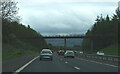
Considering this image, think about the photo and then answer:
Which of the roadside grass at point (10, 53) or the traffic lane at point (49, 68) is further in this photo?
the roadside grass at point (10, 53)

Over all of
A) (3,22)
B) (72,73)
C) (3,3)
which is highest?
(3,3)

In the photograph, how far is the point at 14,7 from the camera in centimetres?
5272

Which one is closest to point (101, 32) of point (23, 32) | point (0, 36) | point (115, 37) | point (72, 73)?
point (115, 37)

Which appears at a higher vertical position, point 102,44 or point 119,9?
point 119,9

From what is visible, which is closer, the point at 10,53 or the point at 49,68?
the point at 49,68

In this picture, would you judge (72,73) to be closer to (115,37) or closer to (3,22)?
(3,22)

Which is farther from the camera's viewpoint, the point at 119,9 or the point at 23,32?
the point at 23,32

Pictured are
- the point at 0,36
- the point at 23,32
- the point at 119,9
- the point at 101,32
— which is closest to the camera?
the point at 0,36

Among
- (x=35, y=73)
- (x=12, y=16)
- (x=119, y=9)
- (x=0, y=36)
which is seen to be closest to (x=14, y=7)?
(x=12, y=16)

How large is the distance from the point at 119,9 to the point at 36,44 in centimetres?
5668

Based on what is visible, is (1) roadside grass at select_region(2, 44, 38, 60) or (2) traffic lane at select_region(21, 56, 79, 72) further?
(1) roadside grass at select_region(2, 44, 38, 60)

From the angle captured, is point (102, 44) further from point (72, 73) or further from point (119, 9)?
point (72, 73)

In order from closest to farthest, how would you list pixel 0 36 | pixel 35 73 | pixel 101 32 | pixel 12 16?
pixel 35 73
pixel 12 16
pixel 0 36
pixel 101 32

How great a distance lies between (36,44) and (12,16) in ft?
313
